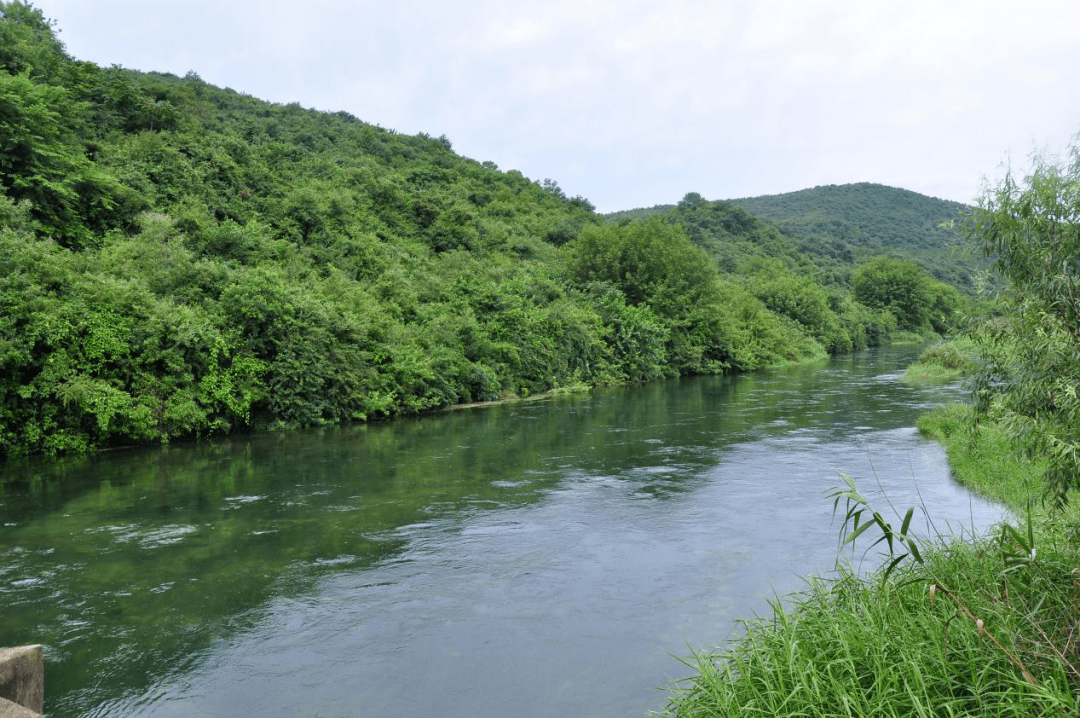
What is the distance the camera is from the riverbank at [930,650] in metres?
4.36

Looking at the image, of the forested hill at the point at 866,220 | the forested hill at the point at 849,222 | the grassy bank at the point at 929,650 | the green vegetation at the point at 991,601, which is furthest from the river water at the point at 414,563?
the forested hill at the point at 866,220

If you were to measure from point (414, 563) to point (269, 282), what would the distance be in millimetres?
14306

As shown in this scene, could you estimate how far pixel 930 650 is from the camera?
4.84 metres

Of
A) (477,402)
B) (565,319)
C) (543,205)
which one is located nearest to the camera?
(477,402)

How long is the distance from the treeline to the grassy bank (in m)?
16.0

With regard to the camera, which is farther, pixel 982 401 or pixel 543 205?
pixel 543 205

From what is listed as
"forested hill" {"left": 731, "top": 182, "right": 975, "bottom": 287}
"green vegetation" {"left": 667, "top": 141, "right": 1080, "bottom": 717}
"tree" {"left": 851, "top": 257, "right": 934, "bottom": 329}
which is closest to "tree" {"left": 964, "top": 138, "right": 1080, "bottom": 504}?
"green vegetation" {"left": 667, "top": 141, "right": 1080, "bottom": 717}

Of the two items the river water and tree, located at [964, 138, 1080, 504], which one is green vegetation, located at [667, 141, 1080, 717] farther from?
the river water

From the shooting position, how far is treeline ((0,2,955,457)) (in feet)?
56.3

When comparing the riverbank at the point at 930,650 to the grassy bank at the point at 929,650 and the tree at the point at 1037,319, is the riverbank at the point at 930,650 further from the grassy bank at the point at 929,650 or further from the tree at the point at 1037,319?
the tree at the point at 1037,319

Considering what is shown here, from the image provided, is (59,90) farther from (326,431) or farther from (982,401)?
(982,401)

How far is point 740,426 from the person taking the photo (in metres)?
21.2

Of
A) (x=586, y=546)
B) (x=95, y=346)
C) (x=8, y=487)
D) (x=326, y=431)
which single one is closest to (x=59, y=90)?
(x=95, y=346)

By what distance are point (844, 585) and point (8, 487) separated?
14645 mm
